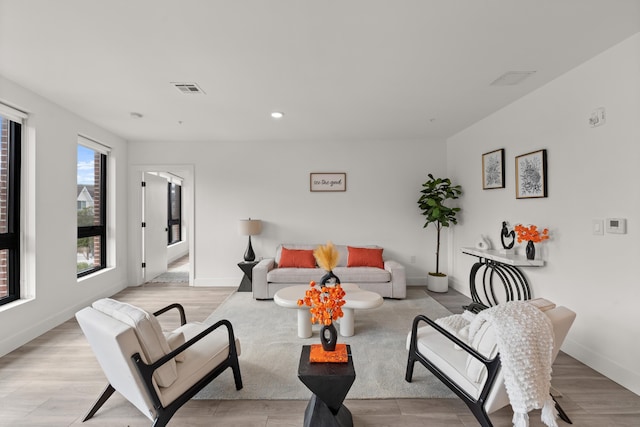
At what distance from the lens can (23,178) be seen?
9.95ft

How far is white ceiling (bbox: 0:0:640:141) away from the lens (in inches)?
70.7

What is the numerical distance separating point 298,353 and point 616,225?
2.84 metres

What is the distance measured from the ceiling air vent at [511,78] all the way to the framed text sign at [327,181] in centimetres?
269

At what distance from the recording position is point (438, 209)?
4.51 m

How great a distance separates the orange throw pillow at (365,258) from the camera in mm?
4555

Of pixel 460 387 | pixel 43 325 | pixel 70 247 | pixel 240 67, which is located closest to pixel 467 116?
pixel 240 67

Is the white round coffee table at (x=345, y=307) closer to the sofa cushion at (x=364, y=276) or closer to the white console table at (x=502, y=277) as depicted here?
the sofa cushion at (x=364, y=276)

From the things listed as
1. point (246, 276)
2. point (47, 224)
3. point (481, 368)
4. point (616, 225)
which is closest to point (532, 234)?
point (616, 225)

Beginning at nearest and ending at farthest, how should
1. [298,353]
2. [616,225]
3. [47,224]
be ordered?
[616,225]
[298,353]
[47,224]

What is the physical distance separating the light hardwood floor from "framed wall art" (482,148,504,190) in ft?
6.81

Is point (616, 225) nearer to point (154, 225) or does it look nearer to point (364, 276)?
point (364, 276)

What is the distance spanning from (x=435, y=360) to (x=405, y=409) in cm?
38

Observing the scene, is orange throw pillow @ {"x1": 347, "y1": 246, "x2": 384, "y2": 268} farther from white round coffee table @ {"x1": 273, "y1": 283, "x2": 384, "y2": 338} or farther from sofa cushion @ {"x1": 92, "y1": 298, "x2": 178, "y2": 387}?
sofa cushion @ {"x1": 92, "y1": 298, "x2": 178, "y2": 387}

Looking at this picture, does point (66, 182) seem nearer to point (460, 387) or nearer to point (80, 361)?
point (80, 361)
